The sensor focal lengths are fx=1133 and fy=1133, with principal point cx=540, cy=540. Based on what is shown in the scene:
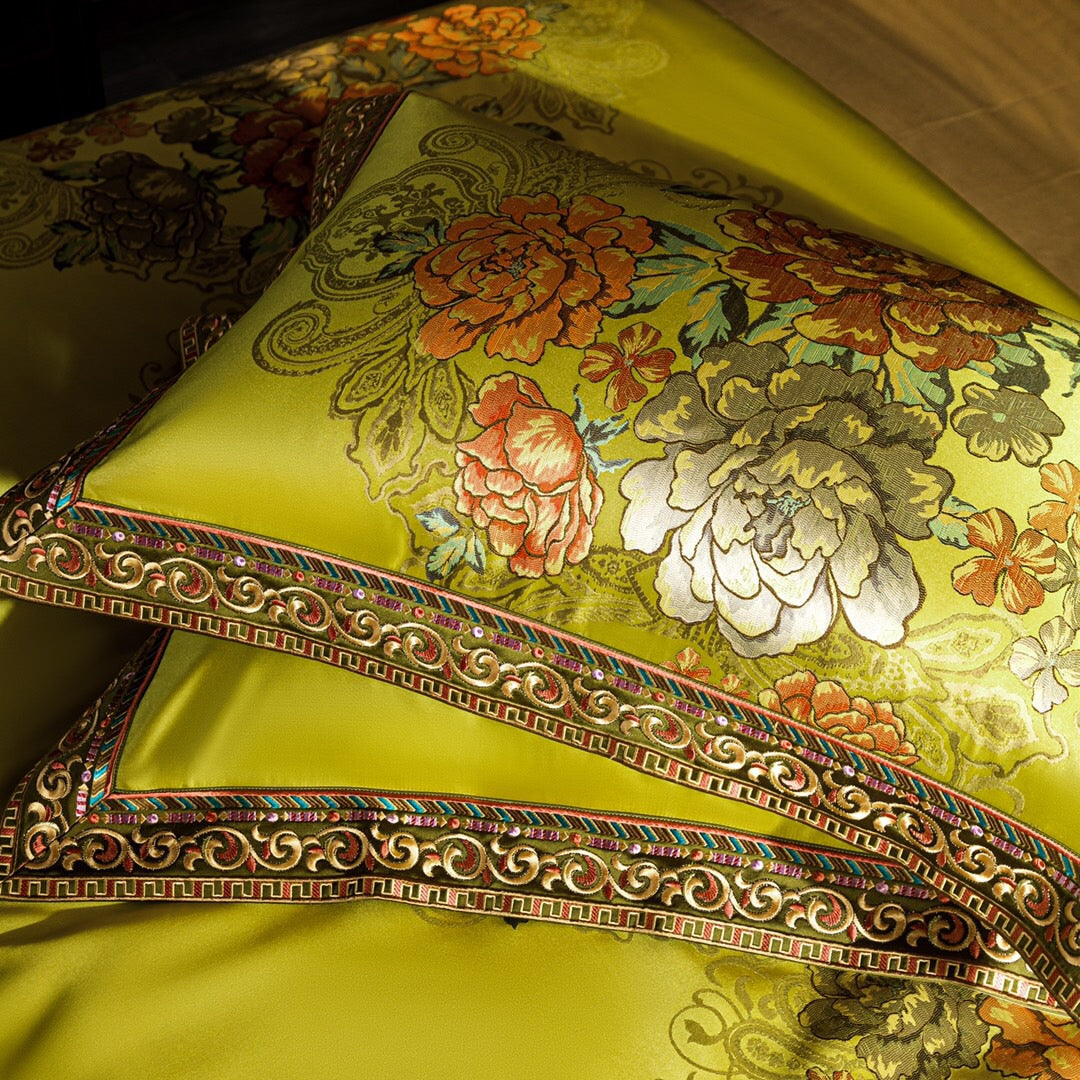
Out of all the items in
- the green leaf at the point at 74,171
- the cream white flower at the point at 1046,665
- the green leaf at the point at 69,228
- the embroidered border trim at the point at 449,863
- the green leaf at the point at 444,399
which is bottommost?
the embroidered border trim at the point at 449,863

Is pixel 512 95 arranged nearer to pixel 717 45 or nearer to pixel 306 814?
pixel 717 45

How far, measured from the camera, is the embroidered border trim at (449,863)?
2.20ft

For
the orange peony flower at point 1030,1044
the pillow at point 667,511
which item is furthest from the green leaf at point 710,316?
the orange peony flower at point 1030,1044

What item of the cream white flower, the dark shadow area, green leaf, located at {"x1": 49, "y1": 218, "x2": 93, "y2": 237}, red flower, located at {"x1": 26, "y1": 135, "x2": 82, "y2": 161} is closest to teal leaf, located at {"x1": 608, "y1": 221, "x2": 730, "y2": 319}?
the cream white flower

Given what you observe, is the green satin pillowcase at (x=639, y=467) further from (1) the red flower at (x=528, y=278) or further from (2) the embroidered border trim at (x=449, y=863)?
(2) the embroidered border trim at (x=449, y=863)

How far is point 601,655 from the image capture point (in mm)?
602

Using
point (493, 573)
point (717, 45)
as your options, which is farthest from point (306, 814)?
point (717, 45)

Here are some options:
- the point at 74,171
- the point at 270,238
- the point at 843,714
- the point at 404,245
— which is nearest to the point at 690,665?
the point at 843,714

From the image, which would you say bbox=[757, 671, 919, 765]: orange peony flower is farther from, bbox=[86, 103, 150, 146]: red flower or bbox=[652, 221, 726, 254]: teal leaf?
bbox=[86, 103, 150, 146]: red flower

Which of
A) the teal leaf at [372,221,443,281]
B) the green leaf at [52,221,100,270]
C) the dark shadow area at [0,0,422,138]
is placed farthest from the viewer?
the dark shadow area at [0,0,422,138]

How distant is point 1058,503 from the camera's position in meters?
0.58

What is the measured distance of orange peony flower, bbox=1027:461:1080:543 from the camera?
0.57m

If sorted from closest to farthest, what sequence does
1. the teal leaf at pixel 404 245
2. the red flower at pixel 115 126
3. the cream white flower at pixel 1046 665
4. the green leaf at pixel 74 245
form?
the cream white flower at pixel 1046 665 < the teal leaf at pixel 404 245 < the green leaf at pixel 74 245 < the red flower at pixel 115 126

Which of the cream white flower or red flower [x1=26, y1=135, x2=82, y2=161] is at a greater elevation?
the cream white flower
